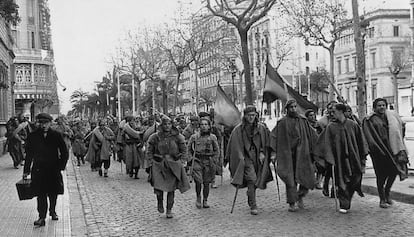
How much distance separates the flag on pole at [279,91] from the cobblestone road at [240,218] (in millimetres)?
1703

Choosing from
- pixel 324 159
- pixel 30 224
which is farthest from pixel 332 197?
pixel 30 224

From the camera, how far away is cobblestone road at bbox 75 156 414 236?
825 cm

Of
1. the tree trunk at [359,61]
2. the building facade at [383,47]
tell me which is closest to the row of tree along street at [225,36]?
the tree trunk at [359,61]

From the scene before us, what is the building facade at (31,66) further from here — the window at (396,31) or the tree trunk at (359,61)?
the tree trunk at (359,61)

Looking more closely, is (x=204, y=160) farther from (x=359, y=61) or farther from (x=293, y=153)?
(x=359, y=61)

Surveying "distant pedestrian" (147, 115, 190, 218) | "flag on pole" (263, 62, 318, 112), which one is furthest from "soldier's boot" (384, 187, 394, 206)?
"distant pedestrian" (147, 115, 190, 218)

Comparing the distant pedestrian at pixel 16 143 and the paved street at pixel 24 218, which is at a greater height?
the distant pedestrian at pixel 16 143

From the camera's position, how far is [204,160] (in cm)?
1063

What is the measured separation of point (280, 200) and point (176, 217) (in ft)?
7.61

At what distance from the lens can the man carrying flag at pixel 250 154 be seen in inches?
385

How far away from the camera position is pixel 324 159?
9.72m

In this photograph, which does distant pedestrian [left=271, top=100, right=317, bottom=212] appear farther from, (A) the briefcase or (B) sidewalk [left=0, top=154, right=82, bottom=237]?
(A) the briefcase

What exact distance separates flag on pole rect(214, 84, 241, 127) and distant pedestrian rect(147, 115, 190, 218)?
4.56 meters

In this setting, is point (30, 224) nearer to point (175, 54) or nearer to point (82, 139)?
point (82, 139)
